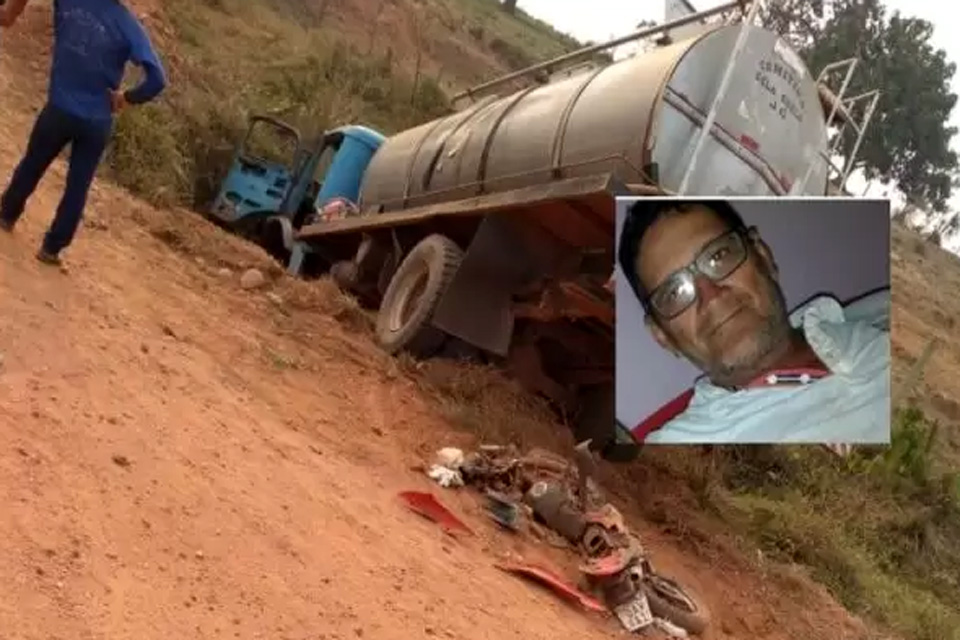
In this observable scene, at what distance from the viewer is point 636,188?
287 inches

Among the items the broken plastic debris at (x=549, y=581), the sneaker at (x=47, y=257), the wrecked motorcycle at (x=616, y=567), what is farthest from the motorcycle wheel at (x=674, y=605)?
the sneaker at (x=47, y=257)

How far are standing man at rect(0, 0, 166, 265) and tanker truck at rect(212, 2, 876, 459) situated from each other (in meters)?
2.55

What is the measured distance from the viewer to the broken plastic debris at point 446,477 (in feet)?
22.5

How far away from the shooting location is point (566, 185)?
7676mm

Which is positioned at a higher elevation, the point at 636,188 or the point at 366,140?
the point at 636,188

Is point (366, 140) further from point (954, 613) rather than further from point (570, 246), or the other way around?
point (954, 613)

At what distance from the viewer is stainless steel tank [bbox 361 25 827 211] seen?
24.7ft

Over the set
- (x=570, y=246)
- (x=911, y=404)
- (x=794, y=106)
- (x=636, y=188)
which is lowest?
(x=911, y=404)

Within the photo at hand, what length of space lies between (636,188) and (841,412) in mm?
1631

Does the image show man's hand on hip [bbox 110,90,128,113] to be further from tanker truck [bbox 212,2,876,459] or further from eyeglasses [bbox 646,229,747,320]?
eyeglasses [bbox 646,229,747,320]

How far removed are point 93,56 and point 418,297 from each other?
370 centimetres

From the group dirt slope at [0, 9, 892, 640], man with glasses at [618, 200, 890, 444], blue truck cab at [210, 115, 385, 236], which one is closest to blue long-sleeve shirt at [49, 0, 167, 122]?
dirt slope at [0, 9, 892, 640]

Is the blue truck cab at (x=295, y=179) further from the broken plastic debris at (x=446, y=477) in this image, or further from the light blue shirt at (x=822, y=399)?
the light blue shirt at (x=822, y=399)

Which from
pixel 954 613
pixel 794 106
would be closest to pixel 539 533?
pixel 794 106
